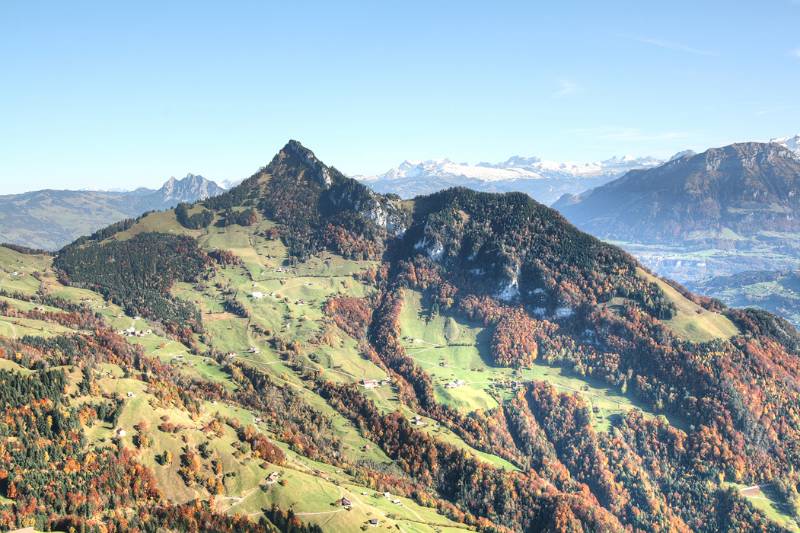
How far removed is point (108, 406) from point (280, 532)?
73.1 metres

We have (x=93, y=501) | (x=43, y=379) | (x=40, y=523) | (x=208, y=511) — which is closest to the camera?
(x=40, y=523)

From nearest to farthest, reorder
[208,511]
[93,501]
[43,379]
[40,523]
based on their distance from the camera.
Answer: [40,523] → [93,501] → [208,511] → [43,379]

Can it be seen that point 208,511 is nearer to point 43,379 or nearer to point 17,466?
point 17,466

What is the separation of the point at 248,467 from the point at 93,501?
157 ft

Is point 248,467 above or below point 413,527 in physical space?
above

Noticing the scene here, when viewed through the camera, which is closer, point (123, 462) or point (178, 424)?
point (123, 462)

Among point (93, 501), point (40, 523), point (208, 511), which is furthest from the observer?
point (208, 511)

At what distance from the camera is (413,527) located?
192 meters

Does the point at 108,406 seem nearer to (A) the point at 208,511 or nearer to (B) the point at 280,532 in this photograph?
(A) the point at 208,511

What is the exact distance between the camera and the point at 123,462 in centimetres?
17612

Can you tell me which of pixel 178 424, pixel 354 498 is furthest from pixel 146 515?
pixel 354 498

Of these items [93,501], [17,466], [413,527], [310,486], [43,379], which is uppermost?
[43,379]

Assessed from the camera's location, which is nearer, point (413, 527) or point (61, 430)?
point (61, 430)

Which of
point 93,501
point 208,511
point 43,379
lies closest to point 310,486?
point 208,511
